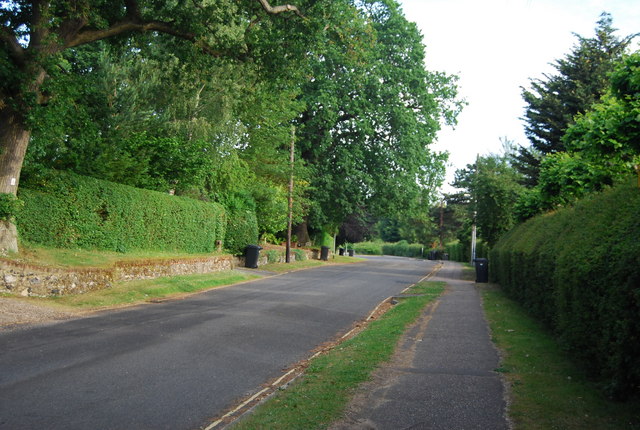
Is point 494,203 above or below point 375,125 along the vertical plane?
below

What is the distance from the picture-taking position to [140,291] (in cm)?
1625

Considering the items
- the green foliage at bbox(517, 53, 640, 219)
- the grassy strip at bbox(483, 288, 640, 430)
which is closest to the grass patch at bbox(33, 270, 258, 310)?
the grassy strip at bbox(483, 288, 640, 430)

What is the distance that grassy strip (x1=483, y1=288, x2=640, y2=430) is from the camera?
550cm

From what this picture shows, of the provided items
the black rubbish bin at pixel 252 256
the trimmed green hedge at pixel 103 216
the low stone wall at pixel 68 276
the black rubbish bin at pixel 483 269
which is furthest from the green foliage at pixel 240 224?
the black rubbish bin at pixel 483 269

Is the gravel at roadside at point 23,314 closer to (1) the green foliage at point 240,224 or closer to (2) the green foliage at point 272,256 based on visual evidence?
(1) the green foliage at point 240,224

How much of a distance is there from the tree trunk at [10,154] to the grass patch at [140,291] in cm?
211

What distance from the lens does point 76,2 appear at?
14039 mm

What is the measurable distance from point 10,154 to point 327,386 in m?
11.3

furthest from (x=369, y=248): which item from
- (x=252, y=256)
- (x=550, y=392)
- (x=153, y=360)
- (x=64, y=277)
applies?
(x=550, y=392)

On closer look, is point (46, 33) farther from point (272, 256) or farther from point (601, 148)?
point (272, 256)

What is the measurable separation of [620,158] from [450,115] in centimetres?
2955

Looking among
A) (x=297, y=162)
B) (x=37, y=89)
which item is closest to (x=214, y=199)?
(x=297, y=162)

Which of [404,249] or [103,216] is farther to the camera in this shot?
[404,249]

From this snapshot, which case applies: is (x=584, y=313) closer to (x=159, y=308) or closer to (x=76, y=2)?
(x=159, y=308)
